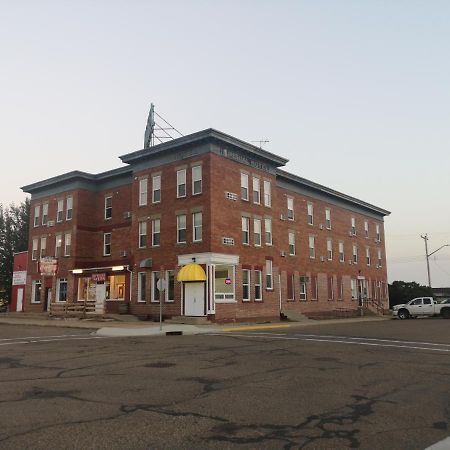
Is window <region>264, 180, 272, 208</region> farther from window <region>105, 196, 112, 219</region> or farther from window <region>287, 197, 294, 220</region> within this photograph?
window <region>105, 196, 112, 219</region>

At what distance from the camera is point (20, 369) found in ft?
38.5

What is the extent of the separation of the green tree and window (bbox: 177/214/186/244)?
3646cm

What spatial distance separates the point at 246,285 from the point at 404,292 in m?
33.1

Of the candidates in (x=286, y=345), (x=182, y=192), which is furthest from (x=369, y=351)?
(x=182, y=192)

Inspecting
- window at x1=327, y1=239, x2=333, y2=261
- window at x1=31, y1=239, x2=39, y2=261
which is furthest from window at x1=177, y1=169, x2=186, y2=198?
window at x1=327, y1=239, x2=333, y2=261

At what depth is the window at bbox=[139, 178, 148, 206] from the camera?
36.1 m

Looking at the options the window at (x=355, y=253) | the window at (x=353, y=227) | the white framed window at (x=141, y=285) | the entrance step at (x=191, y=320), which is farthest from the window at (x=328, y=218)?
the entrance step at (x=191, y=320)

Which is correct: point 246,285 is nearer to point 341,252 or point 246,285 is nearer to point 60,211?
point 341,252

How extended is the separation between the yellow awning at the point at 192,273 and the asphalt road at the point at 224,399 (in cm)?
1502

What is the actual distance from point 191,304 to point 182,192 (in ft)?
25.7

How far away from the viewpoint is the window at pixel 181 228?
33250mm

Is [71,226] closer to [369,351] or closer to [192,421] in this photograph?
[369,351]

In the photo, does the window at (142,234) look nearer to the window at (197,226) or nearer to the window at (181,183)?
the window at (181,183)

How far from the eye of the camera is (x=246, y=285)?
33656 mm
